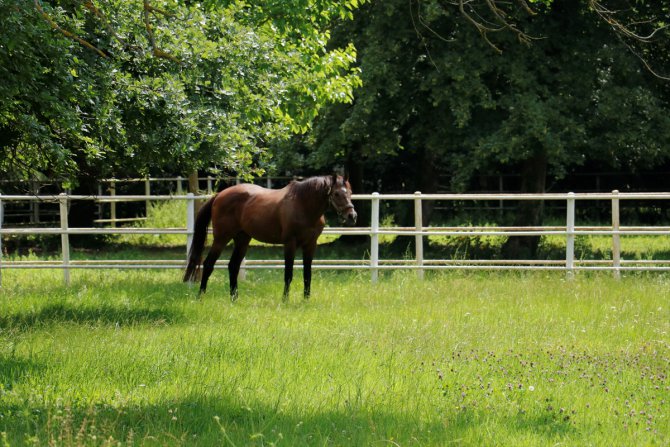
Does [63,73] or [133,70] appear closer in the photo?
[63,73]

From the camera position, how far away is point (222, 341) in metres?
8.66

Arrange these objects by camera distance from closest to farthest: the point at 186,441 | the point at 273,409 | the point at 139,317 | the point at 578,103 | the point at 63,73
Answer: the point at 186,441
the point at 273,409
the point at 63,73
the point at 139,317
the point at 578,103

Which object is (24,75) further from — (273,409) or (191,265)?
(191,265)

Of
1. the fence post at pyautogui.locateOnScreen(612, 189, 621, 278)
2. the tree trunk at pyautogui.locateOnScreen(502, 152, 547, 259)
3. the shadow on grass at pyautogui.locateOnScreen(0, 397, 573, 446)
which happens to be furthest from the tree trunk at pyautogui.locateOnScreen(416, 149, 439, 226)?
the shadow on grass at pyautogui.locateOnScreen(0, 397, 573, 446)

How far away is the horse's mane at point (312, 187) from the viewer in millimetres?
12414

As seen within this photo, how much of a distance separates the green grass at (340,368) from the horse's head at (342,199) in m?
Result: 1.11

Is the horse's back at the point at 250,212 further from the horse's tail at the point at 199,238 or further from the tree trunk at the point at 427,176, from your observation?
the tree trunk at the point at 427,176

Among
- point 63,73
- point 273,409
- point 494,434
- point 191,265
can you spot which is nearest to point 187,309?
point 191,265

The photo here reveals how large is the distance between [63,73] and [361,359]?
3774mm

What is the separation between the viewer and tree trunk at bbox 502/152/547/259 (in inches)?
774

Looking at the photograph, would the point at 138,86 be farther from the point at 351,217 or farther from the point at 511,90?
the point at 511,90

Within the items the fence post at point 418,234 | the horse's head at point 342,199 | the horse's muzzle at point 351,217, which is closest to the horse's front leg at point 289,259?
the horse's head at point 342,199

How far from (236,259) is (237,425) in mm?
7312

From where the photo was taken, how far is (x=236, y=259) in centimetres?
1330
